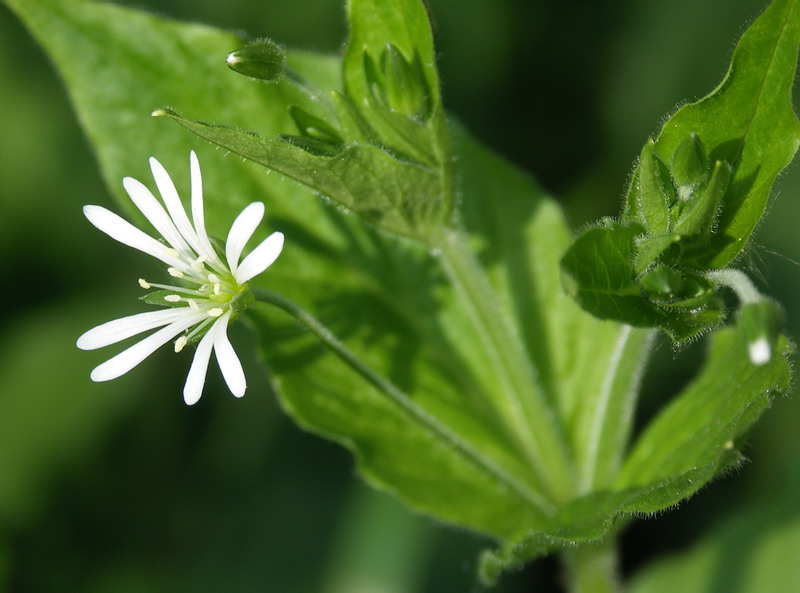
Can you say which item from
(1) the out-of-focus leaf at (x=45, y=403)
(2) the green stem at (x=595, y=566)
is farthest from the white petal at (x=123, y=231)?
(1) the out-of-focus leaf at (x=45, y=403)

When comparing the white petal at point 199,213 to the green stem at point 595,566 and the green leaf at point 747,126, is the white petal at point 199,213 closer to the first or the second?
the green leaf at point 747,126

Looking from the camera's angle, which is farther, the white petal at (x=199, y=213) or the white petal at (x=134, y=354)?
the white petal at (x=134, y=354)

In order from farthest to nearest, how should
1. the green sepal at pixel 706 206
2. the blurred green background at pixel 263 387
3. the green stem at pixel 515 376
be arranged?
the blurred green background at pixel 263 387
the green stem at pixel 515 376
the green sepal at pixel 706 206

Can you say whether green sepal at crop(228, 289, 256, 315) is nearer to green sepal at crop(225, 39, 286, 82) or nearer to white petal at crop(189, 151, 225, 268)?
white petal at crop(189, 151, 225, 268)

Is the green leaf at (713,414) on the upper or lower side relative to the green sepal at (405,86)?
lower

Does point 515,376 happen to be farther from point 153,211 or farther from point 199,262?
point 153,211

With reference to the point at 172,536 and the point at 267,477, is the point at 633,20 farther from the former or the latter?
the point at 172,536

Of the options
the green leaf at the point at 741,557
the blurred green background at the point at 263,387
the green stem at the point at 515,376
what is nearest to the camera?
the green stem at the point at 515,376
